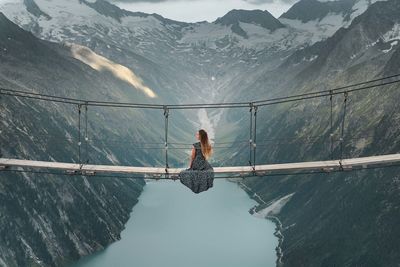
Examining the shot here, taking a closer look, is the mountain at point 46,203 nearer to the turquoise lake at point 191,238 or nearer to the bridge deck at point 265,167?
the turquoise lake at point 191,238

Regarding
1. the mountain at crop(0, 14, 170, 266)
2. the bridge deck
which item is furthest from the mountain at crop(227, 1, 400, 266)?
the bridge deck

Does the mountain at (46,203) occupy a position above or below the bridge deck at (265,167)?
below

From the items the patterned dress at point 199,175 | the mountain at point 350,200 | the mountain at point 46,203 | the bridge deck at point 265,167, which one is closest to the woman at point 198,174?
the patterned dress at point 199,175

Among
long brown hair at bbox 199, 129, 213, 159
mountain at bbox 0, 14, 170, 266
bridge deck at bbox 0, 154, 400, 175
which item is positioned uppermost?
long brown hair at bbox 199, 129, 213, 159

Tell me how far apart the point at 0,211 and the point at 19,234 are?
18.2 feet

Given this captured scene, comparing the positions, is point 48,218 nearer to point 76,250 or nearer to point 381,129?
point 76,250

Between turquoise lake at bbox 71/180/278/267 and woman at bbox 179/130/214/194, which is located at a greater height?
woman at bbox 179/130/214/194

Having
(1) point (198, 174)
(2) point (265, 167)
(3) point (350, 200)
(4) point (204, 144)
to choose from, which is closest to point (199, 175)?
(1) point (198, 174)

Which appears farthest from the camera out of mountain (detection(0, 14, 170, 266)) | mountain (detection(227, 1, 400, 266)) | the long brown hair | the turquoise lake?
the turquoise lake

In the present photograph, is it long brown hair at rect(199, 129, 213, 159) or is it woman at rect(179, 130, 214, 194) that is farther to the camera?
woman at rect(179, 130, 214, 194)

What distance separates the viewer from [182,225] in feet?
538

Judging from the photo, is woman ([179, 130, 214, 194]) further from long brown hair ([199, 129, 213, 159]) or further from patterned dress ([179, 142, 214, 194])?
long brown hair ([199, 129, 213, 159])

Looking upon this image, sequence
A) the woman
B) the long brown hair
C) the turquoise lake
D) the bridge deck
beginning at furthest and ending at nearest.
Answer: the turquoise lake → the bridge deck → the woman → the long brown hair

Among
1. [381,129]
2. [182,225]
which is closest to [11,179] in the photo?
[182,225]
